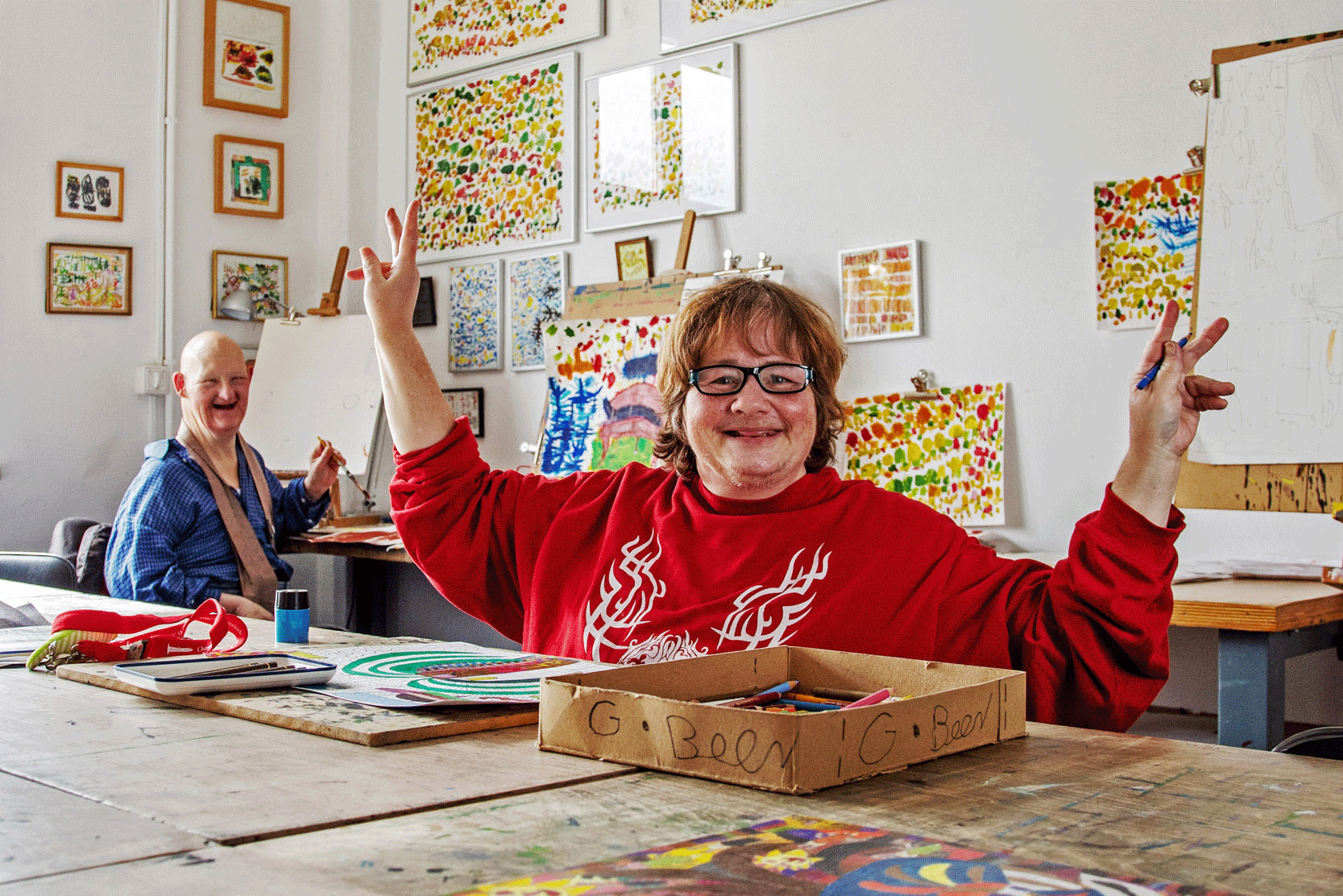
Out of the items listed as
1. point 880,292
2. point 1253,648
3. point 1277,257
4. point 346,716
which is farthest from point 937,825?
point 880,292

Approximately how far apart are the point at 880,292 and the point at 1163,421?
2013mm

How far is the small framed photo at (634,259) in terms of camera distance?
3854 mm

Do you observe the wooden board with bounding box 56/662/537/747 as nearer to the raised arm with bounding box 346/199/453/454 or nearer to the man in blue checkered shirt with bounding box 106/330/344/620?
the raised arm with bounding box 346/199/453/454

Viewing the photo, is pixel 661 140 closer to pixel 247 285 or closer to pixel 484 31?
pixel 484 31

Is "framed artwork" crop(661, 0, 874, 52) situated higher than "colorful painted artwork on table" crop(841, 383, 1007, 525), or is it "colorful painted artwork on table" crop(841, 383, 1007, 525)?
"framed artwork" crop(661, 0, 874, 52)

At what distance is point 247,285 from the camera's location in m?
4.62

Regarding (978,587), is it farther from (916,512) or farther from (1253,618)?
(1253,618)

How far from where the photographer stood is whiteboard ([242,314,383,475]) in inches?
170

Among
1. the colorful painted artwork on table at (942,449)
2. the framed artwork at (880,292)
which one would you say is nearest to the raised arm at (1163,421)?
the colorful painted artwork on table at (942,449)

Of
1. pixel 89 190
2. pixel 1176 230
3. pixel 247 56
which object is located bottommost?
pixel 1176 230

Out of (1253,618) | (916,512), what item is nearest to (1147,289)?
(1253,618)

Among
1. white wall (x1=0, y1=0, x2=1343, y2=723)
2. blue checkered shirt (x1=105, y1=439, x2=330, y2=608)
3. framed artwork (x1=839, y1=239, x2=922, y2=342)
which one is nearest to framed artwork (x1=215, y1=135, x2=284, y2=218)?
white wall (x1=0, y1=0, x2=1343, y2=723)

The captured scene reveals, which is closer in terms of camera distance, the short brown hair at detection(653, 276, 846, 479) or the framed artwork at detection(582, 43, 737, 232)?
the short brown hair at detection(653, 276, 846, 479)

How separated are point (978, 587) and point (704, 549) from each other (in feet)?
1.14
